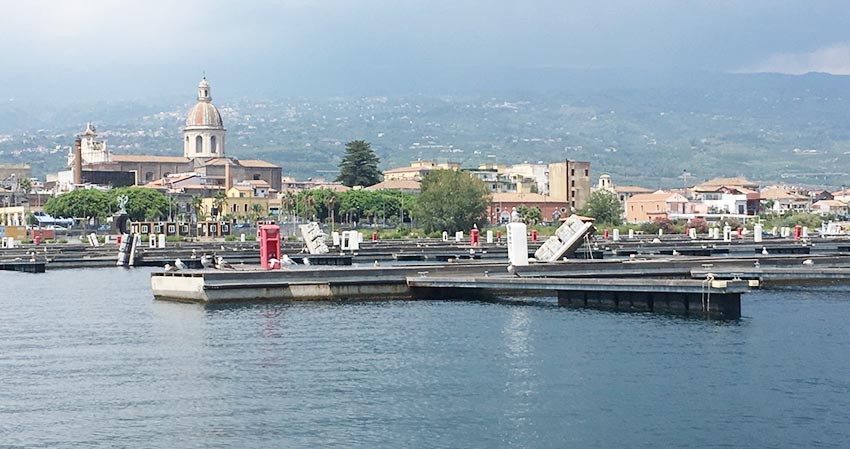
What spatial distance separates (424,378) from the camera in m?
29.7

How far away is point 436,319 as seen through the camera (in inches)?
1597

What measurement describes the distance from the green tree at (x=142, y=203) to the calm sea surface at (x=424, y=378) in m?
94.6

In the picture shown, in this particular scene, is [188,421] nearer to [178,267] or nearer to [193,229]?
[178,267]

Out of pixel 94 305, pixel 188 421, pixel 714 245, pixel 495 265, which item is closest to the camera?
pixel 188 421

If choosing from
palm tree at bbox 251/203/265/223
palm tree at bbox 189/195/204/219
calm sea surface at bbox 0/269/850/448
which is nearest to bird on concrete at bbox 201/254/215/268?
calm sea surface at bbox 0/269/850/448

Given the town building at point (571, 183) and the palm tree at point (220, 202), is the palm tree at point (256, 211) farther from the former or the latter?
the town building at point (571, 183)

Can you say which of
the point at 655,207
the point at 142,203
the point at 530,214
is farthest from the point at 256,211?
the point at 655,207

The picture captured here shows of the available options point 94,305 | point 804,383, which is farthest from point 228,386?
point 94,305

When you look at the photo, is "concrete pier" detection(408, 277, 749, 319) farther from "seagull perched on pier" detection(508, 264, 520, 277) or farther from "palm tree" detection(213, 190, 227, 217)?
"palm tree" detection(213, 190, 227, 217)

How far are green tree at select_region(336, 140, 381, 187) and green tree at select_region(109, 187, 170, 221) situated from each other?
3934 centimetres

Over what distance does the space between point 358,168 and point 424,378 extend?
149665mm

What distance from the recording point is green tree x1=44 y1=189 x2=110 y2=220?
137750 millimetres

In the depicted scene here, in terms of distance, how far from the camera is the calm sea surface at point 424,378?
79.4ft

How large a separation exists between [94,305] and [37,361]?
1559 centimetres
